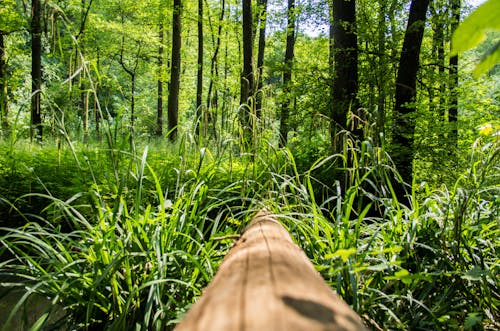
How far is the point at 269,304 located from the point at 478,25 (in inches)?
21.7

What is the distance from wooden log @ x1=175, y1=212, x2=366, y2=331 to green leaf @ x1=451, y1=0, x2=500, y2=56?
47 centimetres

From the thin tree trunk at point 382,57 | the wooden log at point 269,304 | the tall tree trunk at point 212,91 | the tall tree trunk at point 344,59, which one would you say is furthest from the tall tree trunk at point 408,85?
the wooden log at point 269,304

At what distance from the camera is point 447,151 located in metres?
5.27

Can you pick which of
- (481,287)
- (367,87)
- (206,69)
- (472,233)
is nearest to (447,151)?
(367,87)

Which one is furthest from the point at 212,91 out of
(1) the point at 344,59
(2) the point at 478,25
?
(1) the point at 344,59

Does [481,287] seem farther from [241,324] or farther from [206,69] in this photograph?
[206,69]

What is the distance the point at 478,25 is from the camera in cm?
50

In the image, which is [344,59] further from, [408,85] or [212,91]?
[212,91]

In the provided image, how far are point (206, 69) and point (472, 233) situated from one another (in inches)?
941

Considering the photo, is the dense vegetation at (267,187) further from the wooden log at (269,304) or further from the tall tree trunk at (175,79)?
the tall tree trunk at (175,79)

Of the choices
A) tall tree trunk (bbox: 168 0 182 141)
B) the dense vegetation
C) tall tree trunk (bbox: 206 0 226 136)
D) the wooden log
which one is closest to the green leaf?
the dense vegetation

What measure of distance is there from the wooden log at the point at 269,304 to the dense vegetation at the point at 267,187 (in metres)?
0.29

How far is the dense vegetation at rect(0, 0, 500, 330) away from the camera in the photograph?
1702 mm

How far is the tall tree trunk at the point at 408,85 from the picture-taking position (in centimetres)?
529
